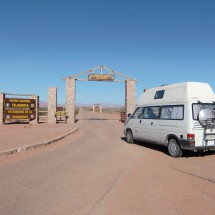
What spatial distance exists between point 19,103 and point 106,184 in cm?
1869

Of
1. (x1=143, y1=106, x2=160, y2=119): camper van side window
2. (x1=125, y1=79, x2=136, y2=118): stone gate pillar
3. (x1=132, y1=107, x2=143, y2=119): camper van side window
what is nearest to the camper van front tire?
(x1=132, y1=107, x2=143, y2=119): camper van side window

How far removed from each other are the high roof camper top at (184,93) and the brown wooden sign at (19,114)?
48.9 feet

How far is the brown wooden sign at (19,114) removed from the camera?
73.2 ft

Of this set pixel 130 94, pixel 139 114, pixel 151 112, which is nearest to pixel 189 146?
pixel 151 112

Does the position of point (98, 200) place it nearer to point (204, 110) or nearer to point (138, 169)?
point (138, 169)

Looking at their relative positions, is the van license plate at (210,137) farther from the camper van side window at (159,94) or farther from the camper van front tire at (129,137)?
the camper van front tire at (129,137)

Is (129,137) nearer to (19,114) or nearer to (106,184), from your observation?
(106,184)

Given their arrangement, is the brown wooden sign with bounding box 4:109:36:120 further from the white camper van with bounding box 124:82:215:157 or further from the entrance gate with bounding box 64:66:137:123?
the white camper van with bounding box 124:82:215:157

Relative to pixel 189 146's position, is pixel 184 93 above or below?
above

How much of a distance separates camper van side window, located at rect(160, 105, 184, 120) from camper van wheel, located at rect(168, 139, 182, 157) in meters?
0.84

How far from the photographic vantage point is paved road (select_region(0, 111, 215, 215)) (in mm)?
4457

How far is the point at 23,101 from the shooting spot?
75.0ft

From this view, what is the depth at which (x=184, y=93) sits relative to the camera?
9156 mm

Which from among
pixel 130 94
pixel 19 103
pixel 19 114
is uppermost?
pixel 130 94
